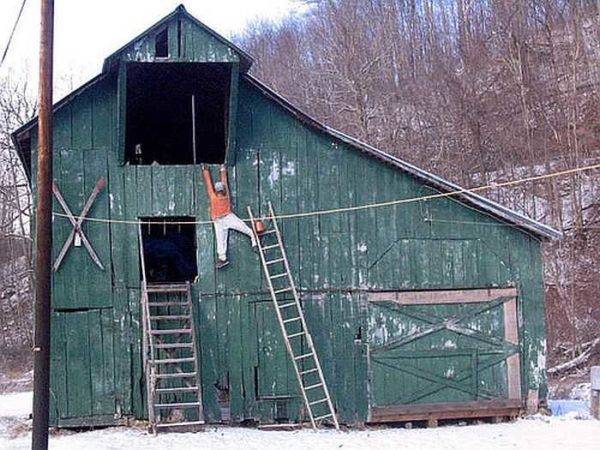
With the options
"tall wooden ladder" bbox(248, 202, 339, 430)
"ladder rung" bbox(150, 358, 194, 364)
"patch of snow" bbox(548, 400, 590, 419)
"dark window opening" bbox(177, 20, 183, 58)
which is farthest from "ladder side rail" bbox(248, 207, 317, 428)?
"patch of snow" bbox(548, 400, 590, 419)

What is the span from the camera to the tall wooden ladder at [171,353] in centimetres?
1474

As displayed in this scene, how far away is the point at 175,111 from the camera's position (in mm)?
18797

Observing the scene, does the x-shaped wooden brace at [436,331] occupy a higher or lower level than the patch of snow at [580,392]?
higher

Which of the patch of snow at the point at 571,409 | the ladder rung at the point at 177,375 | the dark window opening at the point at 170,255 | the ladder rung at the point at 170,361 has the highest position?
the dark window opening at the point at 170,255

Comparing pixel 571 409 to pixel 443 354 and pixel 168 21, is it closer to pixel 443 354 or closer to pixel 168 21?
pixel 443 354

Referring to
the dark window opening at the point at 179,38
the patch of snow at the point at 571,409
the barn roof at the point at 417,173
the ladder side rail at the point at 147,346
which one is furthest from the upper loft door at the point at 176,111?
the patch of snow at the point at 571,409

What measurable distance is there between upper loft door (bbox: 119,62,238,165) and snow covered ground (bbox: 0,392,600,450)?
15.5 feet

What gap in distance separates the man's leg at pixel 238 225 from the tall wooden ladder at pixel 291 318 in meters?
0.09

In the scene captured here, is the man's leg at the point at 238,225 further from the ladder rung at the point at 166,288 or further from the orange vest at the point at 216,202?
the ladder rung at the point at 166,288

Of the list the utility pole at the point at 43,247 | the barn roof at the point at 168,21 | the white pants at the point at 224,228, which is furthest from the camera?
the white pants at the point at 224,228

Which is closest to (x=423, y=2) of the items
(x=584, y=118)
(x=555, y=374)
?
(x=584, y=118)

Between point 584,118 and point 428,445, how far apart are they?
20.9 metres

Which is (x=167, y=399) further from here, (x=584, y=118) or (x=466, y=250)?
(x=584, y=118)

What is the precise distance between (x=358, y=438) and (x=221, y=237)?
408 centimetres
